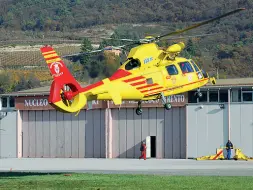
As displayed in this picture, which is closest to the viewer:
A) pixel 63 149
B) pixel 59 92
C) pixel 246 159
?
pixel 59 92

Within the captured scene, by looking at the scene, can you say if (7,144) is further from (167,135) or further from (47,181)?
(47,181)

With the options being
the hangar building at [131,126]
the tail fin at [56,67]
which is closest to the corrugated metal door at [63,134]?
the hangar building at [131,126]

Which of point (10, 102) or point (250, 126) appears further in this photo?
point (10, 102)

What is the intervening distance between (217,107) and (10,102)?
23.2 m

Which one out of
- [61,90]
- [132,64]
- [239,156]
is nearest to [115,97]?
[132,64]

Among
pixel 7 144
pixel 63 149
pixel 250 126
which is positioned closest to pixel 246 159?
pixel 250 126

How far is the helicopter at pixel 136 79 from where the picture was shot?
50.2 meters

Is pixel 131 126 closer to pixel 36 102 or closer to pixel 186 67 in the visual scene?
pixel 36 102

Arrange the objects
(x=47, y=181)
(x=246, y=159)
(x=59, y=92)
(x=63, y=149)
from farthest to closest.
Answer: (x=63, y=149), (x=246, y=159), (x=59, y=92), (x=47, y=181)

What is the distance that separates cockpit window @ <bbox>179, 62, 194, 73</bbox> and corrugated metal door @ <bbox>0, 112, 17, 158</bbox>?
38.7 meters

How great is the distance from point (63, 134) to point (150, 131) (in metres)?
9.63

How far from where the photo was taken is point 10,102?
304ft

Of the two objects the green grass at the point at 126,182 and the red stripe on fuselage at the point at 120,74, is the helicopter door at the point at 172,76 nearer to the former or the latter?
the red stripe on fuselage at the point at 120,74

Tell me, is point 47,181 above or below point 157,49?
below
